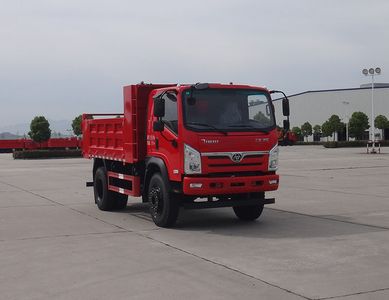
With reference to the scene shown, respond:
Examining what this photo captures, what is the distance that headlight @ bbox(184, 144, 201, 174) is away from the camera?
9398mm

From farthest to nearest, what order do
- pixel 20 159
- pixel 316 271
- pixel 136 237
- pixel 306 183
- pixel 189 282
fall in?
pixel 20 159 < pixel 306 183 < pixel 136 237 < pixel 316 271 < pixel 189 282

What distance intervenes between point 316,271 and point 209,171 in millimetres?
3227

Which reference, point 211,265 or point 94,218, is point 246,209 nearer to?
point 94,218

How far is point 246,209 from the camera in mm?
11094

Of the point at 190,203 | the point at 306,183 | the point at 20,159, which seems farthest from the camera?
the point at 20,159

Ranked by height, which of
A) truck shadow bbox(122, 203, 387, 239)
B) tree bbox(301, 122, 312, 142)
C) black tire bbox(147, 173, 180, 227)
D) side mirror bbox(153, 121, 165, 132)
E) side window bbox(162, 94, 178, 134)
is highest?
tree bbox(301, 122, 312, 142)

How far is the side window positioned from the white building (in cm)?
6649

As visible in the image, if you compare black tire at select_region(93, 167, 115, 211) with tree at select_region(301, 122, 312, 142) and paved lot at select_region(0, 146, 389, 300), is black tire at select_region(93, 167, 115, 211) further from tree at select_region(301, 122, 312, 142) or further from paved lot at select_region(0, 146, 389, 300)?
tree at select_region(301, 122, 312, 142)

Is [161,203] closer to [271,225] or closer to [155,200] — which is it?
[155,200]

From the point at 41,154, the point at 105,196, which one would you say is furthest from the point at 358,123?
the point at 105,196

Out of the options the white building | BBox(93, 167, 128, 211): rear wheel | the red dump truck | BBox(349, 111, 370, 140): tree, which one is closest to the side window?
the red dump truck

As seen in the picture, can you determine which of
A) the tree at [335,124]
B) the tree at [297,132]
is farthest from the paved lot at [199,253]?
the tree at [297,132]

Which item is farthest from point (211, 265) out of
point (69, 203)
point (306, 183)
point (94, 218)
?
point (306, 183)

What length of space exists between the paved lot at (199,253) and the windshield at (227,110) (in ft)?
6.10
